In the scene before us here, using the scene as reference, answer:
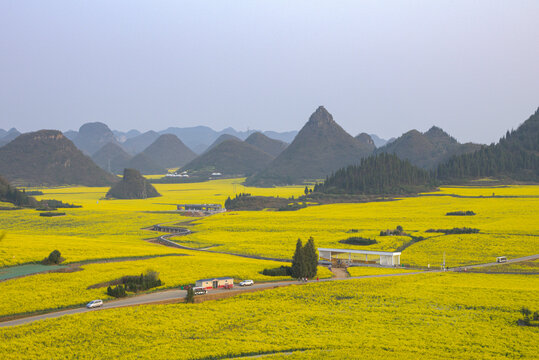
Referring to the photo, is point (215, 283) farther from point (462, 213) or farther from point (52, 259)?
point (462, 213)

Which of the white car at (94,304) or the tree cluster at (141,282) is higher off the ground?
the tree cluster at (141,282)

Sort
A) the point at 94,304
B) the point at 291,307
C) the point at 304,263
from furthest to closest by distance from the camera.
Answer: the point at 304,263 → the point at 291,307 → the point at 94,304

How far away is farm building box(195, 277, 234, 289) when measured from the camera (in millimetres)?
44306

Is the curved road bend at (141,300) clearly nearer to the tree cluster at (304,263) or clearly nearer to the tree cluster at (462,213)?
the tree cluster at (304,263)

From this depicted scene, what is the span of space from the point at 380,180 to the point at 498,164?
40.7 meters

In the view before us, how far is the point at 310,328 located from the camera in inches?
1377

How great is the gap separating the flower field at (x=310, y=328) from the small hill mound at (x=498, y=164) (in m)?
118

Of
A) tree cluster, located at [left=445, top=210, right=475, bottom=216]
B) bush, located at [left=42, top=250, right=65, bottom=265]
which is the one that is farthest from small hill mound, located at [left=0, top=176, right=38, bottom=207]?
tree cluster, located at [left=445, top=210, right=475, bottom=216]

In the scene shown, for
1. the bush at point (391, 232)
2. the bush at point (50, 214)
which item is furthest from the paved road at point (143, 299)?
the bush at point (50, 214)

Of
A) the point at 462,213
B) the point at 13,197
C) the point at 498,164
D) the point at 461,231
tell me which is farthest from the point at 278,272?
the point at 498,164

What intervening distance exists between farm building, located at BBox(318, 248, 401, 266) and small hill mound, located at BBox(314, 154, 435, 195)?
78.9 meters

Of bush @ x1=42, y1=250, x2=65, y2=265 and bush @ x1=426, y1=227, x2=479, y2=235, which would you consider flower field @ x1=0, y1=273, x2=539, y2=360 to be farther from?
bush @ x1=426, y1=227, x2=479, y2=235

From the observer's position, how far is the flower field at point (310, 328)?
30.8 m

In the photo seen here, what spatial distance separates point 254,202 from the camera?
438 feet
